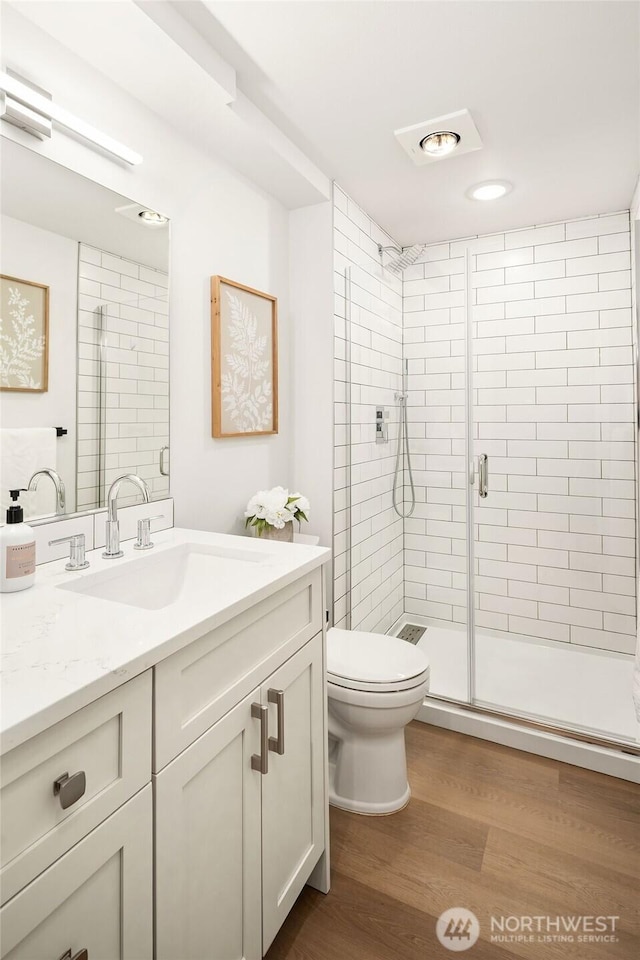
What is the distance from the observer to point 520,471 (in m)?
2.49

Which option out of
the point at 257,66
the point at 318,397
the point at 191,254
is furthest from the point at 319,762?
the point at 257,66

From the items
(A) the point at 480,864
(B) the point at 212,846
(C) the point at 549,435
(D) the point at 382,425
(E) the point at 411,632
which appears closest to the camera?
(B) the point at 212,846

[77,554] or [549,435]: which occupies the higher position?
[549,435]

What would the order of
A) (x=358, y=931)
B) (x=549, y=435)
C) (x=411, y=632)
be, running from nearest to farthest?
(x=358, y=931) < (x=549, y=435) < (x=411, y=632)

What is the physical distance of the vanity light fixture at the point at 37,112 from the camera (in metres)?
1.19

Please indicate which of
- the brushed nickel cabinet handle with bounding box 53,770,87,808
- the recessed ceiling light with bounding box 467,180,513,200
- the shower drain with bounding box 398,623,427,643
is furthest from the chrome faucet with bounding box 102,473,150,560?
the recessed ceiling light with bounding box 467,180,513,200

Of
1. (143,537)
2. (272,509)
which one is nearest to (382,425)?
(272,509)

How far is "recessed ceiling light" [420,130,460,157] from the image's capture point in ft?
6.44

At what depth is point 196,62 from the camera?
4.70 feet

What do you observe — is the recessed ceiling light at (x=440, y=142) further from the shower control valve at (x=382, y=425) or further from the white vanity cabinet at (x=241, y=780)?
the white vanity cabinet at (x=241, y=780)

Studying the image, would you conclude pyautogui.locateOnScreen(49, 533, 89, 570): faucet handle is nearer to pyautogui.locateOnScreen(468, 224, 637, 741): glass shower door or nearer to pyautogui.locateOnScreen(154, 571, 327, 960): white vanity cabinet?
pyautogui.locateOnScreen(154, 571, 327, 960): white vanity cabinet

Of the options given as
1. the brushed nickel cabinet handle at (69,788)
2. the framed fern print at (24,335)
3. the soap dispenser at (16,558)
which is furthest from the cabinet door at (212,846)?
the framed fern print at (24,335)

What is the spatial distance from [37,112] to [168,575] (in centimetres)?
121

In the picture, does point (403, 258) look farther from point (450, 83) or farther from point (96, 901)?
point (96, 901)
